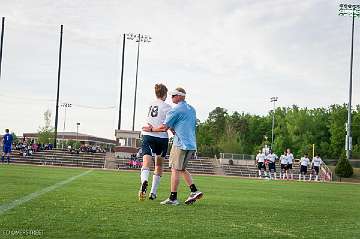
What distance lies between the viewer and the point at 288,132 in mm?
99625

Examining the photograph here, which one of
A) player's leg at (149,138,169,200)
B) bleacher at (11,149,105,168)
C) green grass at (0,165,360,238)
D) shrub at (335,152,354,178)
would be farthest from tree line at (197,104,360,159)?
green grass at (0,165,360,238)

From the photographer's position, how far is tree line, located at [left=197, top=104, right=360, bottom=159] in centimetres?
8869

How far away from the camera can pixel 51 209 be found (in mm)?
7152

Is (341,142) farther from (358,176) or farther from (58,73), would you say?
(58,73)

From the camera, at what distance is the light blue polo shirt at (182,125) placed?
9.14 metres

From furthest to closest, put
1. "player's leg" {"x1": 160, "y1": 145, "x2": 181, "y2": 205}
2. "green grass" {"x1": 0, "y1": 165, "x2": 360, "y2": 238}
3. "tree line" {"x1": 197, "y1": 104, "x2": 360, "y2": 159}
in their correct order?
"tree line" {"x1": 197, "y1": 104, "x2": 360, "y2": 159} < "player's leg" {"x1": 160, "y1": 145, "x2": 181, "y2": 205} < "green grass" {"x1": 0, "y1": 165, "x2": 360, "y2": 238}

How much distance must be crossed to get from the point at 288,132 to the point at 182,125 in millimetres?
92524

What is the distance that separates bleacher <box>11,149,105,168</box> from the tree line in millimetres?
27452

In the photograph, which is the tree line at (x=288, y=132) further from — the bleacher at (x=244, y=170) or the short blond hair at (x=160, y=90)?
the short blond hair at (x=160, y=90)

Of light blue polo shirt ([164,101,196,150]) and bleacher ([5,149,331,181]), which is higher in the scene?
light blue polo shirt ([164,101,196,150])

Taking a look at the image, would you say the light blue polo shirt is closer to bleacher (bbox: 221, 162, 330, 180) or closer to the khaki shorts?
the khaki shorts

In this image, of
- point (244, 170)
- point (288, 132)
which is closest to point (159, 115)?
point (244, 170)

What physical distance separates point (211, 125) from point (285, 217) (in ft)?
378

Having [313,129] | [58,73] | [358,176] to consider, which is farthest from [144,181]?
[313,129]
